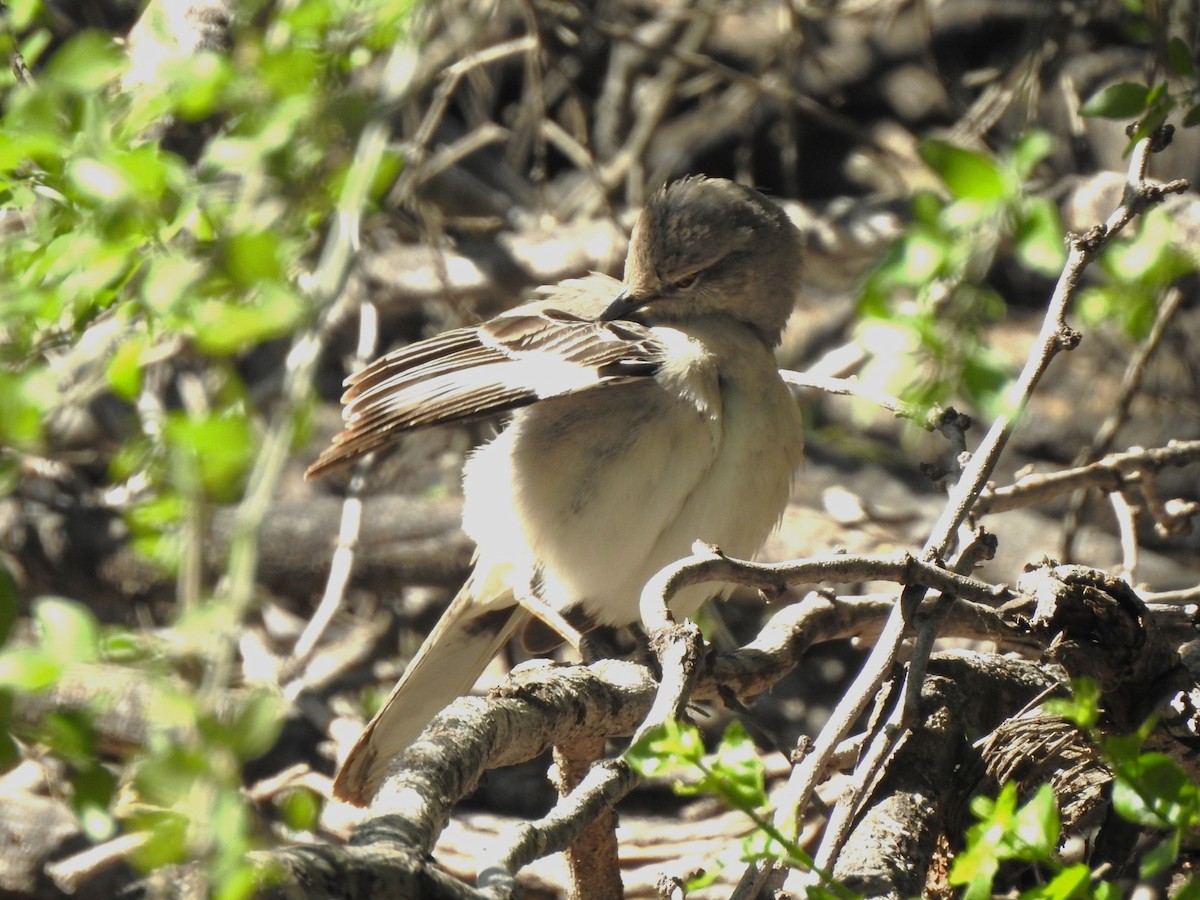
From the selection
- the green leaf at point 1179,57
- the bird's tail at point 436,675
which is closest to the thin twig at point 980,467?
the green leaf at point 1179,57

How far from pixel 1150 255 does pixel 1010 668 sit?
5.90 ft

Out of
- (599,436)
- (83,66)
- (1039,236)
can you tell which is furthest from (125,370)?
(599,436)

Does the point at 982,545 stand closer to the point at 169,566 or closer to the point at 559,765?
the point at 559,765

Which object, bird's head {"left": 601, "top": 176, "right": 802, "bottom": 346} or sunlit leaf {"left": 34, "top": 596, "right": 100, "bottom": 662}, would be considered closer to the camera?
sunlit leaf {"left": 34, "top": 596, "right": 100, "bottom": 662}

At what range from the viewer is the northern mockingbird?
14.1 ft

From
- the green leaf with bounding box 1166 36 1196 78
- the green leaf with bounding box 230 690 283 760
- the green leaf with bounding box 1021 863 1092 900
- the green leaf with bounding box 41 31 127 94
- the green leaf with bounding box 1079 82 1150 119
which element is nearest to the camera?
the green leaf with bounding box 230 690 283 760

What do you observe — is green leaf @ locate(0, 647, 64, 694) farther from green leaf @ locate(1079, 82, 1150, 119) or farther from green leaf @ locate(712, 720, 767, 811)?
green leaf @ locate(1079, 82, 1150, 119)

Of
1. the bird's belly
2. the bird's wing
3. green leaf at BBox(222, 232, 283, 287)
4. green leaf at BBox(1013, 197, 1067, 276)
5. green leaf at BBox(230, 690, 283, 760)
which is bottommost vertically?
the bird's belly

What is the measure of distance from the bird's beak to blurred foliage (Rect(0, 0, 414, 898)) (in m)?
2.29

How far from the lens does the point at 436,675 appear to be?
4.78 metres

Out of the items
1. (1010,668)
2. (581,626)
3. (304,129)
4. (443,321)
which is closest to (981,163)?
(304,129)

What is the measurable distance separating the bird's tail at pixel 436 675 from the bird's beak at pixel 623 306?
1.03m

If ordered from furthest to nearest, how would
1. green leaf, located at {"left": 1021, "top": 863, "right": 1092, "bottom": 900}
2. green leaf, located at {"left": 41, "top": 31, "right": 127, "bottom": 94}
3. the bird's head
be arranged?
the bird's head
green leaf, located at {"left": 41, "top": 31, "right": 127, "bottom": 94}
green leaf, located at {"left": 1021, "top": 863, "right": 1092, "bottom": 900}

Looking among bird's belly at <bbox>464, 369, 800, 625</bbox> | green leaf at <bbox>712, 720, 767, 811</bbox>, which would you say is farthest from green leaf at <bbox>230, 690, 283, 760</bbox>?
bird's belly at <bbox>464, 369, 800, 625</bbox>
